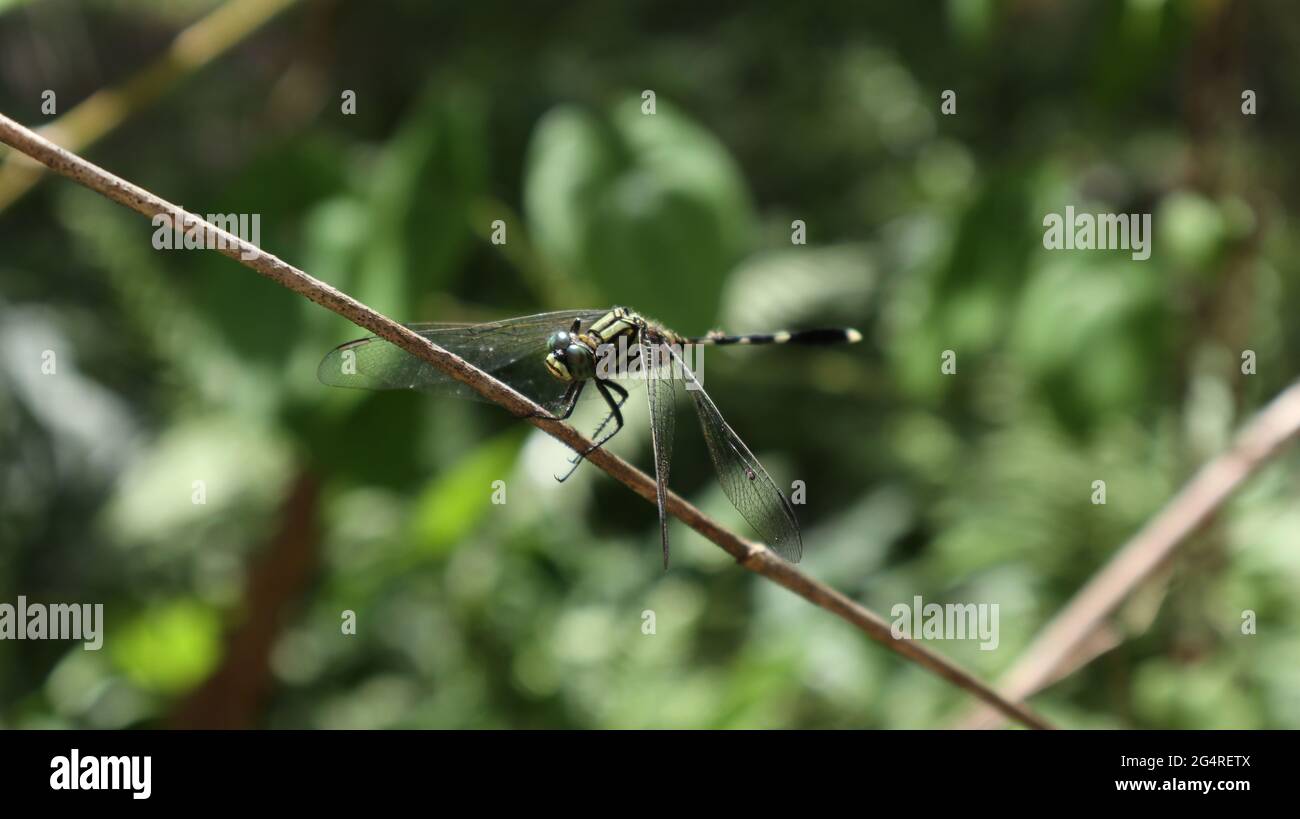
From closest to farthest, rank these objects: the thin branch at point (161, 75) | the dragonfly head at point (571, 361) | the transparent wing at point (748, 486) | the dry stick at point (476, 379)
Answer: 1. the dry stick at point (476, 379)
2. the transparent wing at point (748, 486)
3. the dragonfly head at point (571, 361)
4. the thin branch at point (161, 75)

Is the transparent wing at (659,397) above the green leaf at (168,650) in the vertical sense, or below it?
above

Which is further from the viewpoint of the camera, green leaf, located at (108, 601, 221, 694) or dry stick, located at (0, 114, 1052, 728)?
green leaf, located at (108, 601, 221, 694)

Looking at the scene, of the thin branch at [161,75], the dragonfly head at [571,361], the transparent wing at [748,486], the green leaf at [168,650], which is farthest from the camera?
the green leaf at [168,650]

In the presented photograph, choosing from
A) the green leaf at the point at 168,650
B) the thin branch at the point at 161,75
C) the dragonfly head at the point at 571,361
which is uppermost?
the thin branch at the point at 161,75

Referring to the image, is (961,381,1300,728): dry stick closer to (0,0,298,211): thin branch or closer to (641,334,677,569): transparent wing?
(641,334,677,569): transparent wing

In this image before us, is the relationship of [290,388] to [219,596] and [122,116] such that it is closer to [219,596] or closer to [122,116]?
[122,116]

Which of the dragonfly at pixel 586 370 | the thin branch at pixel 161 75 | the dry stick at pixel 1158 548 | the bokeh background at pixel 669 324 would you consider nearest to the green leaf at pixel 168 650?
the bokeh background at pixel 669 324

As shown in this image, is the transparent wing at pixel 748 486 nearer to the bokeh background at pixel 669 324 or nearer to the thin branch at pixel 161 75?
the bokeh background at pixel 669 324

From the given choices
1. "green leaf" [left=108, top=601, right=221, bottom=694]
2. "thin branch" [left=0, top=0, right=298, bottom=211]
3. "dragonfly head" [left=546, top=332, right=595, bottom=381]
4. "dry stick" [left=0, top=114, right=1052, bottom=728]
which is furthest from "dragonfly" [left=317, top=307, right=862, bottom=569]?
"green leaf" [left=108, top=601, right=221, bottom=694]
